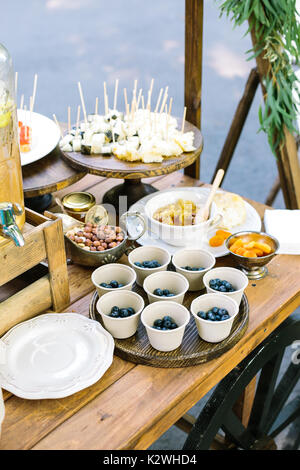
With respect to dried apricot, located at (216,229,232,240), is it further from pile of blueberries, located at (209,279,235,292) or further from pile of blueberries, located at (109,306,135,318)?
pile of blueberries, located at (109,306,135,318)

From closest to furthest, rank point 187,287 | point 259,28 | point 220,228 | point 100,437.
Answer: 1. point 100,437
2. point 187,287
3. point 220,228
4. point 259,28

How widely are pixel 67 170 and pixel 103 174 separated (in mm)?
148

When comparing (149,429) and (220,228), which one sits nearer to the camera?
(149,429)

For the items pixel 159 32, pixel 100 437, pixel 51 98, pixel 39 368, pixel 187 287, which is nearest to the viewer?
pixel 100 437

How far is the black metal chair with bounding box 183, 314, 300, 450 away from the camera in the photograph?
1335 millimetres

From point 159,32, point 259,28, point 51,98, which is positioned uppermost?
point 259,28

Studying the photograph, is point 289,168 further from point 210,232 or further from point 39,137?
point 39,137

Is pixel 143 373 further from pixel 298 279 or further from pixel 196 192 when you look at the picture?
pixel 196 192

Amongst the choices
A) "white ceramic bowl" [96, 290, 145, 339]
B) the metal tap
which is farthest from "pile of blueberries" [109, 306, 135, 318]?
the metal tap

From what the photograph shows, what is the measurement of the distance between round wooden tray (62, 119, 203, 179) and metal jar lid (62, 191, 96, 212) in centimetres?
11

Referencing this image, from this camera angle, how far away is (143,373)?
1.14 metres

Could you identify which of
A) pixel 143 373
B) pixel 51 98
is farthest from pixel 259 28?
pixel 51 98
